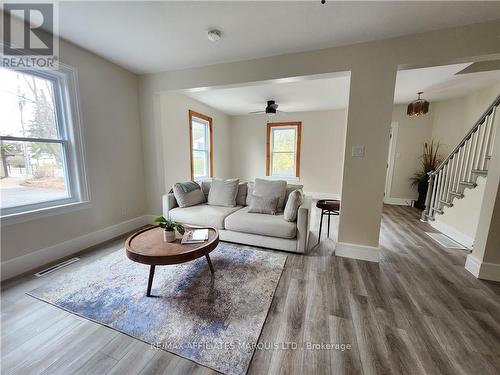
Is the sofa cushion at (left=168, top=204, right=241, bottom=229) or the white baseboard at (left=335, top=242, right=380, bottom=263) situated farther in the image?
the sofa cushion at (left=168, top=204, right=241, bottom=229)

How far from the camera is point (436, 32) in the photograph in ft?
6.41

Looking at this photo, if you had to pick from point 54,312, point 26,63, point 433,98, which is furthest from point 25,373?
point 433,98

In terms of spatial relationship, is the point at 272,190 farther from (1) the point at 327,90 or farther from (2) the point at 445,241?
(2) the point at 445,241

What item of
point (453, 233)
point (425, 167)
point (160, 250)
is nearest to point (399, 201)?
point (425, 167)

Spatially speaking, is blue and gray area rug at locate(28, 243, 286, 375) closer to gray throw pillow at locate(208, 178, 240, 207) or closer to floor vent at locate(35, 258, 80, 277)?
floor vent at locate(35, 258, 80, 277)

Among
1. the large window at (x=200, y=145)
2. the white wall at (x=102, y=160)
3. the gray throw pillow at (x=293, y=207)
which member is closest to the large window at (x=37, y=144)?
the white wall at (x=102, y=160)

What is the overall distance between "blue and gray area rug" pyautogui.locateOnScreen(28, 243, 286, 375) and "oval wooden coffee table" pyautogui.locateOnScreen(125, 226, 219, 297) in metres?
0.19

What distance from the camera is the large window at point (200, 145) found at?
459 centimetres

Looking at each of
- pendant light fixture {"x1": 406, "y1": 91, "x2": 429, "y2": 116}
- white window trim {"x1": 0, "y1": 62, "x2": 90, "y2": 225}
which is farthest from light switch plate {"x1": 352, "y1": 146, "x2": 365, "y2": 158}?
white window trim {"x1": 0, "y1": 62, "x2": 90, "y2": 225}

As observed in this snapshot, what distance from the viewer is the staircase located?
8.60ft

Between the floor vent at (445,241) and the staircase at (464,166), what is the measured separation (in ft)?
1.77

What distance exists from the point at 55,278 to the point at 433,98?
713 centimetres

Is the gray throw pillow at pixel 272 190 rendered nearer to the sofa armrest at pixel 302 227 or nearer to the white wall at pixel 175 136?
the sofa armrest at pixel 302 227

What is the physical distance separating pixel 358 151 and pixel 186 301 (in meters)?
2.36
